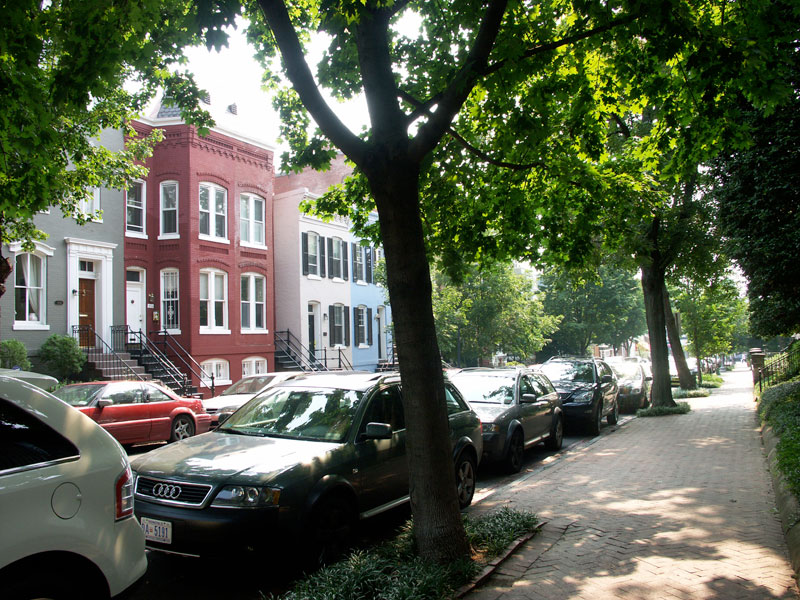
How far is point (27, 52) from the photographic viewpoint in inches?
207

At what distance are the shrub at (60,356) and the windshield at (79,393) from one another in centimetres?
666

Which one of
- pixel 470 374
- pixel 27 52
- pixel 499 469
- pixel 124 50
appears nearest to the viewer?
pixel 27 52

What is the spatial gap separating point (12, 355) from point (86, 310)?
4437 millimetres

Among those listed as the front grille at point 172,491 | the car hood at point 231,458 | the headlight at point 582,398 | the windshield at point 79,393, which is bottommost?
the headlight at point 582,398

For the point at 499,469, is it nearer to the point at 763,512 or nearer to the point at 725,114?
the point at 763,512

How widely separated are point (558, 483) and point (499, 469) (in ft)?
5.69

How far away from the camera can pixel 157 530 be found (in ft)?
16.3

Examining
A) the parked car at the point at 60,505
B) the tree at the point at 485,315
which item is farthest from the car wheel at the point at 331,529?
the tree at the point at 485,315

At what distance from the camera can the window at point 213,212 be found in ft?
83.1

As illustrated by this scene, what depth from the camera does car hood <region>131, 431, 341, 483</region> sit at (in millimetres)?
5129

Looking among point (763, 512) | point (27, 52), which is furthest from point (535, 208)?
point (27, 52)

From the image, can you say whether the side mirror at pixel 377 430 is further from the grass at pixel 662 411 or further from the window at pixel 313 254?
the window at pixel 313 254

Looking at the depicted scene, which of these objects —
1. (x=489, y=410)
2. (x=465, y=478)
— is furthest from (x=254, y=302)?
(x=465, y=478)

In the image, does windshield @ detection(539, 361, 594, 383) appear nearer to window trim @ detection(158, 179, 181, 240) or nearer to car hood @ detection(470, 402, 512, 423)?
car hood @ detection(470, 402, 512, 423)
